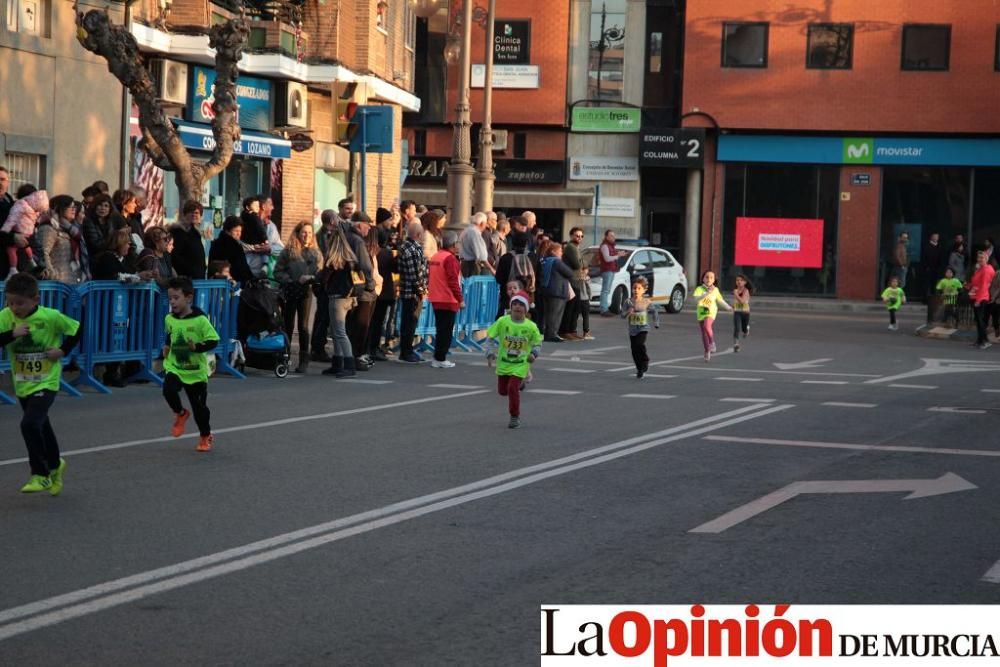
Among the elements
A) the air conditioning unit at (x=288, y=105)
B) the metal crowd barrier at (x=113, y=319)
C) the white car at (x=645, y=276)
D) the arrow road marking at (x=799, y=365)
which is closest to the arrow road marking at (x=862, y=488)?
the metal crowd barrier at (x=113, y=319)

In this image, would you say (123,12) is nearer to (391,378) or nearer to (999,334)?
(391,378)

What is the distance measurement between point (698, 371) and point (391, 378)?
4590mm

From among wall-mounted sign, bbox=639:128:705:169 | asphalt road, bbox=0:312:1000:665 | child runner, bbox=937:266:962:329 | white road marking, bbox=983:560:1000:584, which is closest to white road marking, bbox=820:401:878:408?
asphalt road, bbox=0:312:1000:665

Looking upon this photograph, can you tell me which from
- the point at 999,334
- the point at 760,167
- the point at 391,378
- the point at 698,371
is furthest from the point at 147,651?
the point at 760,167

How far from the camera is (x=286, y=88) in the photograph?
33.0 metres

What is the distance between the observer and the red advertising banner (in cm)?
4931

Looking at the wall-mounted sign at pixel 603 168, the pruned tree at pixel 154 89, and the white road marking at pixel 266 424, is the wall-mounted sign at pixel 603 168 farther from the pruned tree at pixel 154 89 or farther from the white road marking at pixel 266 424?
Result: the white road marking at pixel 266 424

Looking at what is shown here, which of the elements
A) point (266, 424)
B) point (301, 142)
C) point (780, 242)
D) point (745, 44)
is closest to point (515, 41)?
point (745, 44)

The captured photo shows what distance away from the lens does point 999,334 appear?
3152cm

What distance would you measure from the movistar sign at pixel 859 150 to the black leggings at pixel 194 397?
38.8 meters

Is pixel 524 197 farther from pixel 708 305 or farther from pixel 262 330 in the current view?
pixel 262 330

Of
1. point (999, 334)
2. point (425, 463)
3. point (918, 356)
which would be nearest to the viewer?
point (425, 463)

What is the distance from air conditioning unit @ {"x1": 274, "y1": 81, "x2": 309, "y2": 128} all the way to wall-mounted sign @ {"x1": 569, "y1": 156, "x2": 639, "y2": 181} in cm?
1895

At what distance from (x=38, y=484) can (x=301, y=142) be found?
23.2 m
